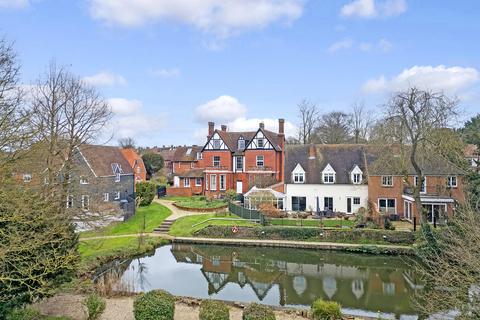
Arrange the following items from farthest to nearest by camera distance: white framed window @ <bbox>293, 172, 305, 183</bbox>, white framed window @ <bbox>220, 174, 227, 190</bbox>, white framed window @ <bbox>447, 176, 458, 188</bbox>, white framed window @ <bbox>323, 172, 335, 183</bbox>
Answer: white framed window @ <bbox>220, 174, 227, 190</bbox>
white framed window @ <bbox>293, 172, 305, 183</bbox>
white framed window @ <bbox>323, 172, 335, 183</bbox>
white framed window @ <bbox>447, 176, 458, 188</bbox>

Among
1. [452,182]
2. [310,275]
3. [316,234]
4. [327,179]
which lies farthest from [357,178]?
[310,275]

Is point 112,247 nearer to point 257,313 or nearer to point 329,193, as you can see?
point 257,313

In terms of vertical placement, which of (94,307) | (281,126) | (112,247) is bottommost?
(112,247)

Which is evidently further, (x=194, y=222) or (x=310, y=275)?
(x=194, y=222)

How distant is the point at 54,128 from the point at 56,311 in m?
10.5

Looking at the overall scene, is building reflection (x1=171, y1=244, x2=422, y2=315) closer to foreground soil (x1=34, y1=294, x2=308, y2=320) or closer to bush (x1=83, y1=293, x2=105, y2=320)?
foreground soil (x1=34, y1=294, x2=308, y2=320)

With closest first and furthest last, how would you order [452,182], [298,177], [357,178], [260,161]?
[452,182] < [357,178] < [298,177] < [260,161]

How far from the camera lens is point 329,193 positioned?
35219mm

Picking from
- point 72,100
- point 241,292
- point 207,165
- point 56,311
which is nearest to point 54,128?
point 72,100

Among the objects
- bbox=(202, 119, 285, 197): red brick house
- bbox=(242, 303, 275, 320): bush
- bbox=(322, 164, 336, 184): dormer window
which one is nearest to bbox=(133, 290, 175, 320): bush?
bbox=(242, 303, 275, 320): bush

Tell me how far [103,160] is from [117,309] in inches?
946

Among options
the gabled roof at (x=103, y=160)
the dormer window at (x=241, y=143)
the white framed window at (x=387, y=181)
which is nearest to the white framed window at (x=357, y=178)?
the white framed window at (x=387, y=181)

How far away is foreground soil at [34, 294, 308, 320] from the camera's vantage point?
531 inches

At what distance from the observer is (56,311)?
544 inches
